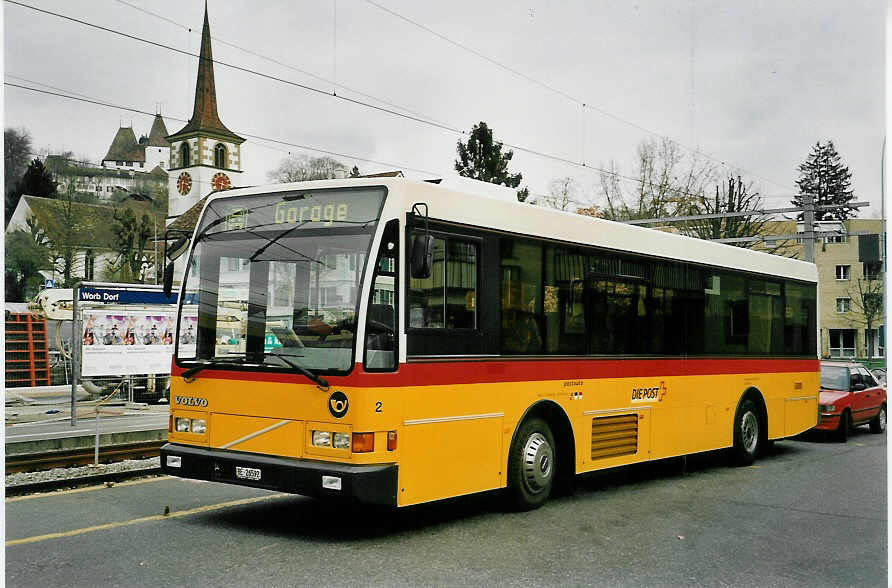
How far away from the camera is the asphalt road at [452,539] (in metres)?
6.66

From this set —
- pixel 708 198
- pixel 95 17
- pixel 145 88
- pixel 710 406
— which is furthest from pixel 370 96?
pixel 708 198

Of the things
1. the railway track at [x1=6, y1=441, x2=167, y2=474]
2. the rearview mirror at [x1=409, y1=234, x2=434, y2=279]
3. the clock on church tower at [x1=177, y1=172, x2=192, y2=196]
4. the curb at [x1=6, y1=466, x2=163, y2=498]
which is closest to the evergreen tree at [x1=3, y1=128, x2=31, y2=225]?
the railway track at [x1=6, y1=441, x2=167, y2=474]

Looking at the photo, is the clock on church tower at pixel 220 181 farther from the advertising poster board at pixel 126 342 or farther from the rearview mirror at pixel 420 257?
the rearview mirror at pixel 420 257

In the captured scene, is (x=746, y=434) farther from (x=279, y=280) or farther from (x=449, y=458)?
(x=279, y=280)

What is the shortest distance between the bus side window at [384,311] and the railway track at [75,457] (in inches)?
239

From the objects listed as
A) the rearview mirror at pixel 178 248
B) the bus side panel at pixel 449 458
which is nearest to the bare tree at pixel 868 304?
the bus side panel at pixel 449 458

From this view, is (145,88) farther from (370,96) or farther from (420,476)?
(420,476)

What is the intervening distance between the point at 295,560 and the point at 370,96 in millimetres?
11861

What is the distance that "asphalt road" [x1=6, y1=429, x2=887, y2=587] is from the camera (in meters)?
6.66

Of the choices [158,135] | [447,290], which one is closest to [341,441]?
[447,290]

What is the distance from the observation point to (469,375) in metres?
8.39

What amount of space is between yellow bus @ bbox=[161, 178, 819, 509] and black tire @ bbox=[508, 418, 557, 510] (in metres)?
0.02

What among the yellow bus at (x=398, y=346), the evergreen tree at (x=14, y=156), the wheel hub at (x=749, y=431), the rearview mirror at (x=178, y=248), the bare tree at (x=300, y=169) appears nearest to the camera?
the yellow bus at (x=398, y=346)

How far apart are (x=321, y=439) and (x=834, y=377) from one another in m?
14.7
